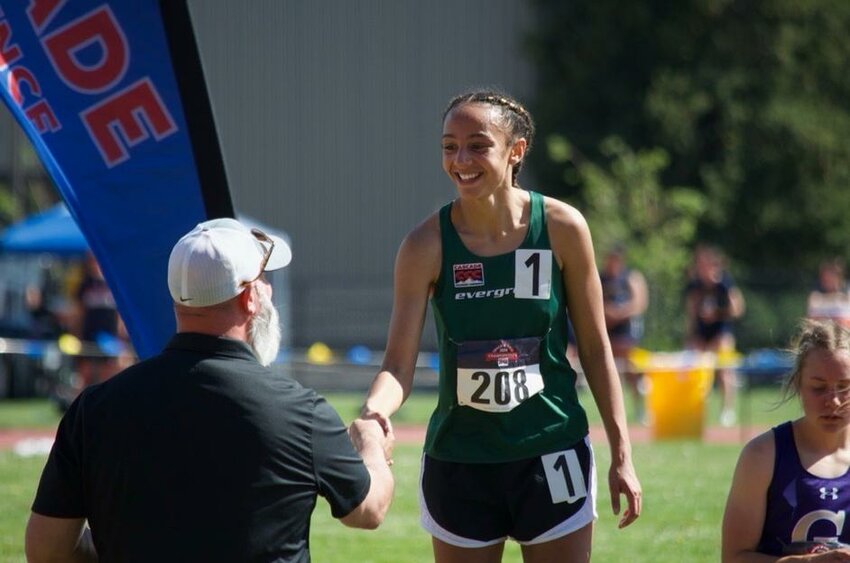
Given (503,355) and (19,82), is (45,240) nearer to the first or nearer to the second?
(19,82)

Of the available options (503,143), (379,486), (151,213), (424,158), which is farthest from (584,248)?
(424,158)

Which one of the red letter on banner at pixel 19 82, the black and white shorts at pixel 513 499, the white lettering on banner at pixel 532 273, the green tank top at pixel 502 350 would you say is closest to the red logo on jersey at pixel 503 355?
the green tank top at pixel 502 350

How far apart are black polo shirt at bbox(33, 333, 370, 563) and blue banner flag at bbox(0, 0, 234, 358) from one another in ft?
4.58

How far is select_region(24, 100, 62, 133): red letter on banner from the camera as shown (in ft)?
15.3

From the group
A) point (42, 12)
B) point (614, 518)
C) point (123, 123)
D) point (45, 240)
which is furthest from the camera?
point (45, 240)

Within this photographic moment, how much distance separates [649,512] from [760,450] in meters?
4.73

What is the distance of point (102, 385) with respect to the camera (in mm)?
3508

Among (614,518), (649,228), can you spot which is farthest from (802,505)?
(649,228)

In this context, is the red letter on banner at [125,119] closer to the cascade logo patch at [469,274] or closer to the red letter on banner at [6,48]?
the red letter on banner at [6,48]

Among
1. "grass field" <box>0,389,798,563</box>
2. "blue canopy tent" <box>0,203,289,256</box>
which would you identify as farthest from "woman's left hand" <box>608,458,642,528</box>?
"blue canopy tent" <box>0,203,289,256</box>

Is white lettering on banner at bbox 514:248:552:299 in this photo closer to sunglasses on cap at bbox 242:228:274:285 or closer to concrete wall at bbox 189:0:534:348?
sunglasses on cap at bbox 242:228:274:285

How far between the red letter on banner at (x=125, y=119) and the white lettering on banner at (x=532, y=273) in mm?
1336

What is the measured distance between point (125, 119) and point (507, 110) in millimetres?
1342

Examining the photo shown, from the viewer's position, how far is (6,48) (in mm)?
4617
